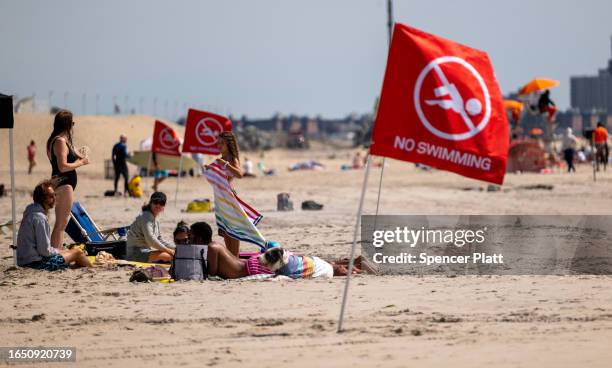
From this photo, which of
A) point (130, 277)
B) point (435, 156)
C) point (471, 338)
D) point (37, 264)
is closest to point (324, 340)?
point (471, 338)

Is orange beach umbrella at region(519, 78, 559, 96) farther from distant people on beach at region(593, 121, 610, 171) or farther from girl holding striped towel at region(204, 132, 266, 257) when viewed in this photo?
girl holding striped towel at region(204, 132, 266, 257)

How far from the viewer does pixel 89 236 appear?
12.5 meters

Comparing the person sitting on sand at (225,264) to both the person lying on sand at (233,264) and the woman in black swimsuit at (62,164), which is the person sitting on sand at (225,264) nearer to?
the person lying on sand at (233,264)

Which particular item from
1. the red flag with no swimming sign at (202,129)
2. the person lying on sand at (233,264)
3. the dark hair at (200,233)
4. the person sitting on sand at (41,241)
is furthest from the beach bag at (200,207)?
the dark hair at (200,233)

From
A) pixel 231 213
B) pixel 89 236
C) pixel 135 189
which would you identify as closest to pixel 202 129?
pixel 135 189

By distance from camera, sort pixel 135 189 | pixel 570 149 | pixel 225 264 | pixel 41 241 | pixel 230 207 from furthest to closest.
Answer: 1. pixel 570 149
2. pixel 135 189
3. pixel 230 207
4. pixel 41 241
5. pixel 225 264

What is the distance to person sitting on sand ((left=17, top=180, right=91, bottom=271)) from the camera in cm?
1037

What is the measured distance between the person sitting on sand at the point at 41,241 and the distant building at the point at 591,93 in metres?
167

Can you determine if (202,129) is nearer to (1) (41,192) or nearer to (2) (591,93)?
(1) (41,192)

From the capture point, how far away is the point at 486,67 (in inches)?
292

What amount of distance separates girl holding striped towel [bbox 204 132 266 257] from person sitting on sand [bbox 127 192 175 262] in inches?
21.5

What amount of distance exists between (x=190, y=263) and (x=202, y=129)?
10.9 m

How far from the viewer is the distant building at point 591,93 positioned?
577 feet

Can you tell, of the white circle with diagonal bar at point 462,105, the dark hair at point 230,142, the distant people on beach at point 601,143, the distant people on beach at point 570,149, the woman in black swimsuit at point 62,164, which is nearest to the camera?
the white circle with diagonal bar at point 462,105
